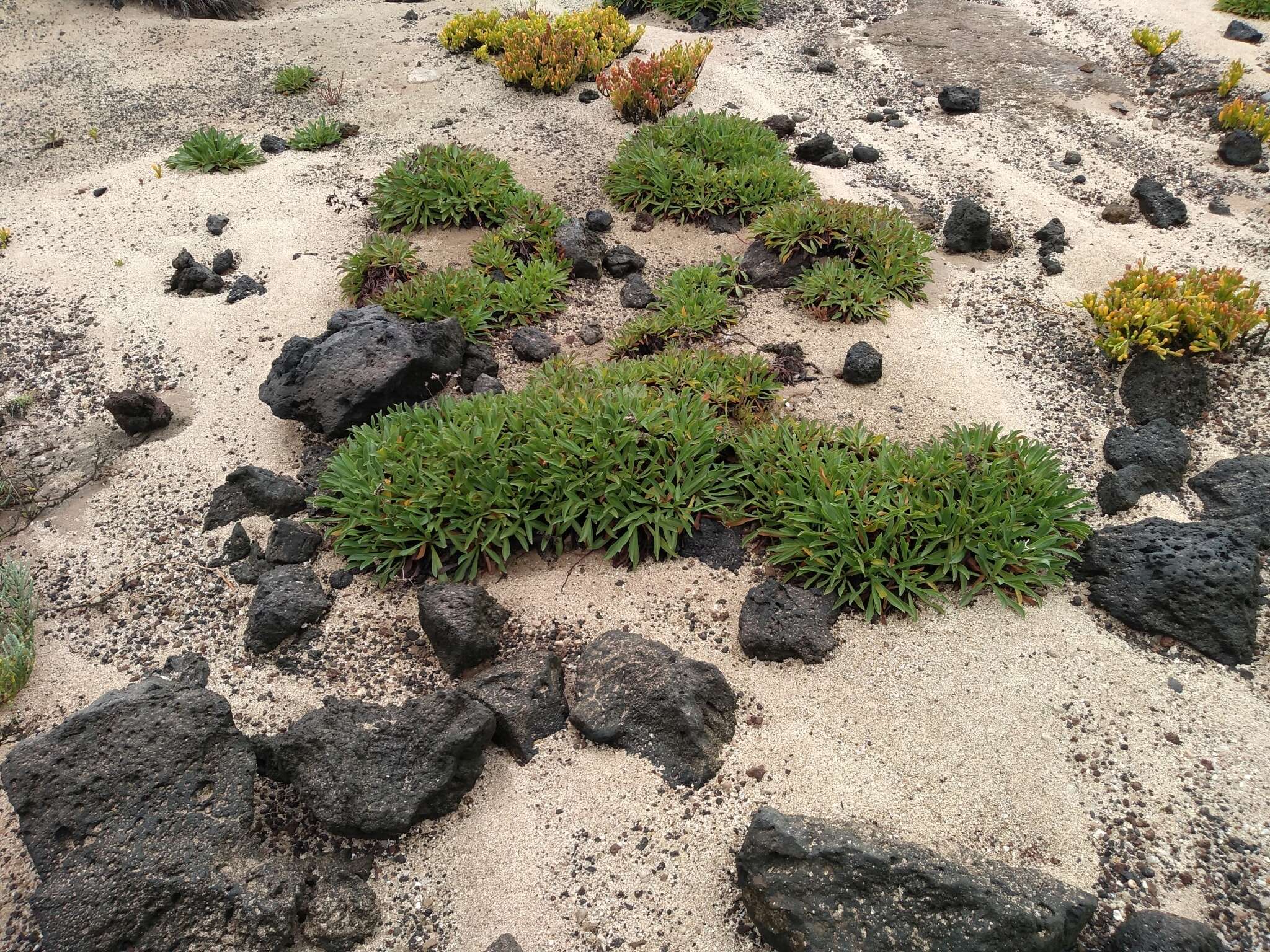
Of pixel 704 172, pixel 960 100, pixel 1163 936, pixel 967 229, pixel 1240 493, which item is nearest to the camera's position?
pixel 1163 936

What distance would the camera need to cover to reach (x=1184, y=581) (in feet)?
14.2

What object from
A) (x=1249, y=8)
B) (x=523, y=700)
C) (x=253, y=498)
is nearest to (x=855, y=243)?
(x=523, y=700)

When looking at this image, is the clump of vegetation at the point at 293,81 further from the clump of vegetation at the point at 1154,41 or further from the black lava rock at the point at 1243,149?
the black lava rock at the point at 1243,149

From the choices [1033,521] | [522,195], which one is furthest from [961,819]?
[522,195]

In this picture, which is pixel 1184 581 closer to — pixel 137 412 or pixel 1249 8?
pixel 137 412

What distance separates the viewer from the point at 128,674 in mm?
4375

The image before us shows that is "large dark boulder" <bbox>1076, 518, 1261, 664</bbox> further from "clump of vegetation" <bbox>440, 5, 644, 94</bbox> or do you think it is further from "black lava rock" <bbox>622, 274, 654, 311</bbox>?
"clump of vegetation" <bbox>440, 5, 644, 94</bbox>

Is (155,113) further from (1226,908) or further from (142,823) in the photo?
(1226,908)

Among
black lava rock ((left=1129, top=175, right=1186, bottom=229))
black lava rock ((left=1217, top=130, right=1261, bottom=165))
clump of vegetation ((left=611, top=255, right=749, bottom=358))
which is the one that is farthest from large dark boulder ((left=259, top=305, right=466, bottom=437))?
black lava rock ((left=1217, top=130, right=1261, bottom=165))

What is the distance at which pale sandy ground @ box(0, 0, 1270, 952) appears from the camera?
12.0 feet

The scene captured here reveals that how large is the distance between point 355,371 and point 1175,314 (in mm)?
5710

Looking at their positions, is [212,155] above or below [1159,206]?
below

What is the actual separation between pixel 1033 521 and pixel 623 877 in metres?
2.95

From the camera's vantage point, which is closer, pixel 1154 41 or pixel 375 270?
pixel 375 270
